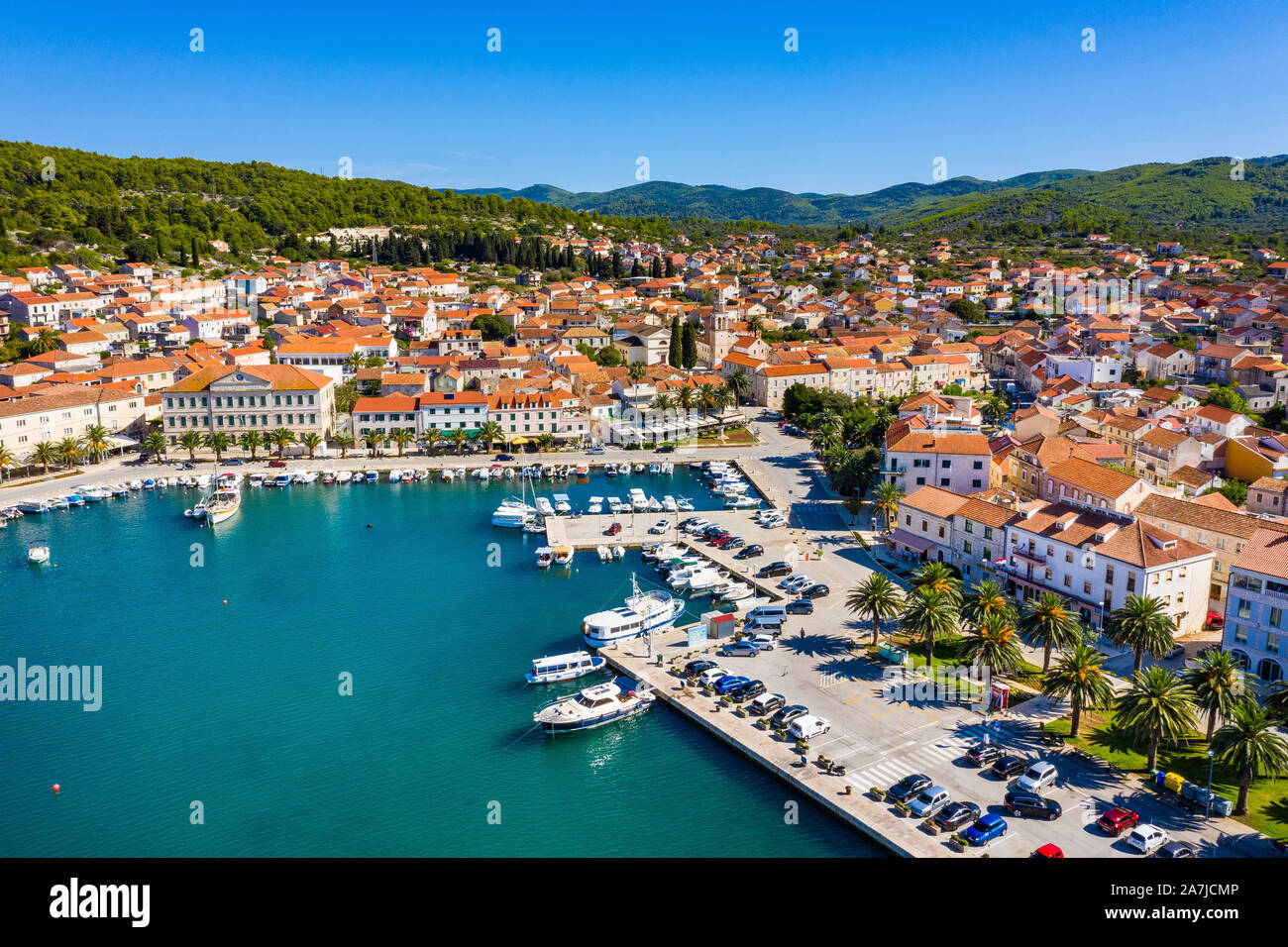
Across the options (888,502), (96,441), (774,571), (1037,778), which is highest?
(96,441)

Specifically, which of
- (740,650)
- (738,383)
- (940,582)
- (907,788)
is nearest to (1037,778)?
(907,788)

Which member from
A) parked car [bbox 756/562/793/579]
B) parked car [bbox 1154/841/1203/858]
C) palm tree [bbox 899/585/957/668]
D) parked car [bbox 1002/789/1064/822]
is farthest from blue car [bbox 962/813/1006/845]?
parked car [bbox 756/562/793/579]

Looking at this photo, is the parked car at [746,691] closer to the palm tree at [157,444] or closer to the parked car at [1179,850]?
the parked car at [1179,850]

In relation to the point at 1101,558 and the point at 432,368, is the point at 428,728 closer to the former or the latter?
the point at 1101,558

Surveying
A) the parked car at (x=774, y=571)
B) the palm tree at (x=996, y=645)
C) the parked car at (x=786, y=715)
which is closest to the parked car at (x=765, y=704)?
the parked car at (x=786, y=715)

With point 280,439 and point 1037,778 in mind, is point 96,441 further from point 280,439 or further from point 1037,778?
point 1037,778
